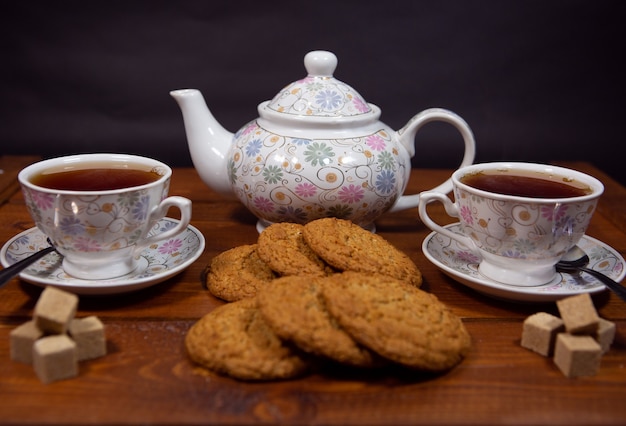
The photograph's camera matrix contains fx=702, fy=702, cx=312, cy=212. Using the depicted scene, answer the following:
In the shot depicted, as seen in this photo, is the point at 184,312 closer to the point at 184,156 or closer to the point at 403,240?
the point at 403,240

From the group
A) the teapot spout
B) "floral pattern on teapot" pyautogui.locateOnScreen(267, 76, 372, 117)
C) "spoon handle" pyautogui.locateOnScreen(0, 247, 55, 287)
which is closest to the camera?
"spoon handle" pyautogui.locateOnScreen(0, 247, 55, 287)

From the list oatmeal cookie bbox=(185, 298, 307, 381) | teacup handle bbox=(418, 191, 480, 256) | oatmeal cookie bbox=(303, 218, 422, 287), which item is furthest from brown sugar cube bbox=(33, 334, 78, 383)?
teacup handle bbox=(418, 191, 480, 256)

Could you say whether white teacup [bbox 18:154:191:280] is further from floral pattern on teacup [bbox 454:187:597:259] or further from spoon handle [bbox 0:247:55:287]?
A: floral pattern on teacup [bbox 454:187:597:259]

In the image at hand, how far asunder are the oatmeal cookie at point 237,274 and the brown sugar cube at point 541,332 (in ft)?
1.36

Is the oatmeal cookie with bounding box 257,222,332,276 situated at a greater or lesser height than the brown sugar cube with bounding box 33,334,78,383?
greater

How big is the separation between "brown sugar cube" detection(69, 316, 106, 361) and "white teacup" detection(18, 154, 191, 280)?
7.6 inches

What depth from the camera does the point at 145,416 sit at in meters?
0.86

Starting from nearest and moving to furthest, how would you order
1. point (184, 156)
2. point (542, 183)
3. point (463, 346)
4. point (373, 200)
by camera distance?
point (463, 346), point (542, 183), point (373, 200), point (184, 156)

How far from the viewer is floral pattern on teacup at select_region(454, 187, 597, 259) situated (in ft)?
3.66

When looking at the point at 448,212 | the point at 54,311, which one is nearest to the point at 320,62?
the point at 448,212

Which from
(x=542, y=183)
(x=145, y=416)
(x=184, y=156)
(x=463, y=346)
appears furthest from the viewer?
(x=184, y=156)

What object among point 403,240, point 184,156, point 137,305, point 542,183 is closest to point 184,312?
point 137,305

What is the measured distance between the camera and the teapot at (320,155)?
1.35 meters

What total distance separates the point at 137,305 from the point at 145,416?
1.02 ft
